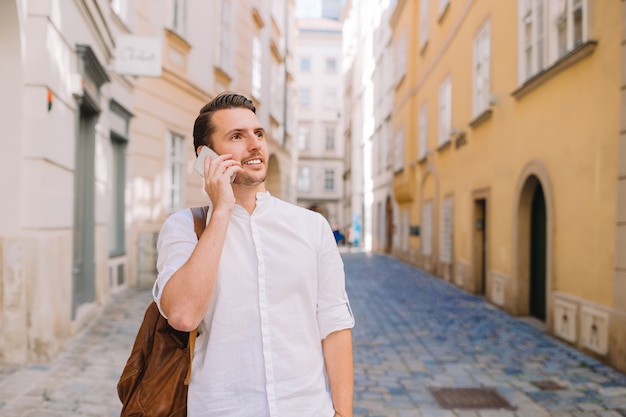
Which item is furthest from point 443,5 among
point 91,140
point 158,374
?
point 158,374

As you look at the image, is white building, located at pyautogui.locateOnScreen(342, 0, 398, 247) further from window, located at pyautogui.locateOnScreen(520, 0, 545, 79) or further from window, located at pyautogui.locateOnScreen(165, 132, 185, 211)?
window, located at pyautogui.locateOnScreen(520, 0, 545, 79)

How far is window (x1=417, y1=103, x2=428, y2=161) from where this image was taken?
18016 mm

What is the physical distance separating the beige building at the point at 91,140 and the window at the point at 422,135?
5371 millimetres

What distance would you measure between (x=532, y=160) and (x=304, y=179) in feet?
147

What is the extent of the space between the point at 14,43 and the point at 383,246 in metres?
23.0

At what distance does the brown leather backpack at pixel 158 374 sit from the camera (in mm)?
1655

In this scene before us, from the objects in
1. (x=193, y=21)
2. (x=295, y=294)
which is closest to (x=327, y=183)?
(x=193, y=21)

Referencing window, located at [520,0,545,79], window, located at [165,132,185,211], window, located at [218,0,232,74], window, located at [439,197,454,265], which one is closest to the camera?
window, located at [520,0,545,79]

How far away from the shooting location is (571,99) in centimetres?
729

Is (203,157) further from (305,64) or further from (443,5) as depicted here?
(305,64)

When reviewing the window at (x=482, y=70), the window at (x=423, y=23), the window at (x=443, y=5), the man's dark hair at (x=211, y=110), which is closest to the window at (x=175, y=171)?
the window at (x=482, y=70)

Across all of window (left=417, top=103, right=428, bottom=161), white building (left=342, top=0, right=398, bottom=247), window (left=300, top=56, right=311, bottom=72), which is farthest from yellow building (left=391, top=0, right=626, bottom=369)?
window (left=300, top=56, right=311, bottom=72)

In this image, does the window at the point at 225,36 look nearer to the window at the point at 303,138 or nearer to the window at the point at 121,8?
the window at the point at 121,8

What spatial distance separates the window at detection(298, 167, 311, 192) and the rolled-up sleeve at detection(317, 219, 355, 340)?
51566 millimetres
